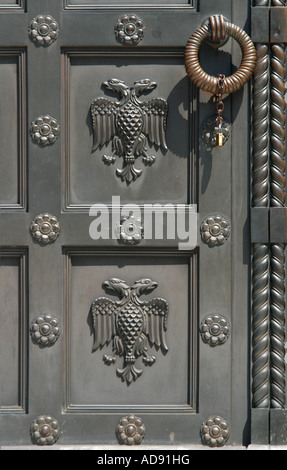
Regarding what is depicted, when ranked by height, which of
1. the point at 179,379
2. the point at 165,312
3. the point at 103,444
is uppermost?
the point at 165,312

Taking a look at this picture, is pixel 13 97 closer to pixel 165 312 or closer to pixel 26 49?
pixel 26 49

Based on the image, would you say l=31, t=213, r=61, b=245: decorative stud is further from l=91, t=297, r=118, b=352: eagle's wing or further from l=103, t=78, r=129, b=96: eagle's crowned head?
l=103, t=78, r=129, b=96: eagle's crowned head

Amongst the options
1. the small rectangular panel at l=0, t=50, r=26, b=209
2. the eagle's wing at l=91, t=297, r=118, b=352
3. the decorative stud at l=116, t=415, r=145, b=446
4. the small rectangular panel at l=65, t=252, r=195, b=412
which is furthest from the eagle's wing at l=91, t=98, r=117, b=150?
the decorative stud at l=116, t=415, r=145, b=446

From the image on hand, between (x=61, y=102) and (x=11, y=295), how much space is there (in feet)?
2.32

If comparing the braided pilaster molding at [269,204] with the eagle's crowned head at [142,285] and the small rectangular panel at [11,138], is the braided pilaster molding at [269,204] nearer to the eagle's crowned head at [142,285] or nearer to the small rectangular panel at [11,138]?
the eagle's crowned head at [142,285]

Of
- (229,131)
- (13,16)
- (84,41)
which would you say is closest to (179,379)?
(229,131)

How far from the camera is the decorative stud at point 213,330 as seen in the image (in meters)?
2.13

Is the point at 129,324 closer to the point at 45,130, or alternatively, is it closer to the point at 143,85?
the point at 45,130

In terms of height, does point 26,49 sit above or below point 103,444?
above

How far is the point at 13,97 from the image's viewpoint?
7.07ft

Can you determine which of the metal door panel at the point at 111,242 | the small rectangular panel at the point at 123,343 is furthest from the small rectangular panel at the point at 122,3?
the small rectangular panel at the point at 123,343

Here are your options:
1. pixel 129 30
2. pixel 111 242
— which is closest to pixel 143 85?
pixel 129 30

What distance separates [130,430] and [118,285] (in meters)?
0.51

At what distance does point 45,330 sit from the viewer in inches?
83.9
